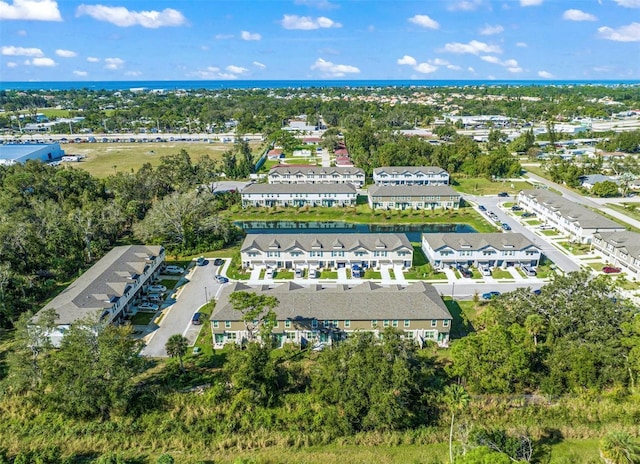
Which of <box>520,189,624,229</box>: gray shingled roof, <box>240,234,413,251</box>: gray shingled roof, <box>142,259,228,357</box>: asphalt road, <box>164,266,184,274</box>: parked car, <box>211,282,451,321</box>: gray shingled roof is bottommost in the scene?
<box>142,259,228,357</box>: asphalt road

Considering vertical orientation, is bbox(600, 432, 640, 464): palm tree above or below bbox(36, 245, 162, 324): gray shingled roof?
below

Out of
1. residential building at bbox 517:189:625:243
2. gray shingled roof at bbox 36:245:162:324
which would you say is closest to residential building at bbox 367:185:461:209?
residential building at bbox 517:189:625:243

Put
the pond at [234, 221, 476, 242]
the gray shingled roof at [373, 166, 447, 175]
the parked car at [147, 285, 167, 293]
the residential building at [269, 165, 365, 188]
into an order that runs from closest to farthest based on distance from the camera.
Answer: the parked car at [147, 285, 167, 293] → the pond at [234, 221, 476, 242] → the gray shingled roof at [373, 166, 447, 175] → the residential building at [269, 165, 365, 188]

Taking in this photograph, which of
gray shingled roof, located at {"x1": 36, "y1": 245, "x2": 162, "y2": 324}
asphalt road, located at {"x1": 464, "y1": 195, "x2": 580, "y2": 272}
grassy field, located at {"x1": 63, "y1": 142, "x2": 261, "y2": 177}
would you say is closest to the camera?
gray shingled roof, located at {"x1": 36, "y1": 245, "x2": 162, "y2": 324}

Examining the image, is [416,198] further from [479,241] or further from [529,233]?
[479,241]

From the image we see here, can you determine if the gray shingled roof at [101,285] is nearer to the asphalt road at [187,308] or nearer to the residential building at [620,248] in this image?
the asphalt road at [187,308]

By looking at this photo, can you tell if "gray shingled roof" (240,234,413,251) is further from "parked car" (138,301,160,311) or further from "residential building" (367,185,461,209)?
"residential building" (367,185,461,209)

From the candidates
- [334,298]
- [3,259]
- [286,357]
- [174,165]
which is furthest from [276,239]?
[174,165]

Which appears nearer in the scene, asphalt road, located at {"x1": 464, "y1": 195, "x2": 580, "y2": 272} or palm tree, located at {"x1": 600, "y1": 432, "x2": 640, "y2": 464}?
palm tree, located at {"x1": 600, "y1": 432, "x2": 640, "y2": 464}
